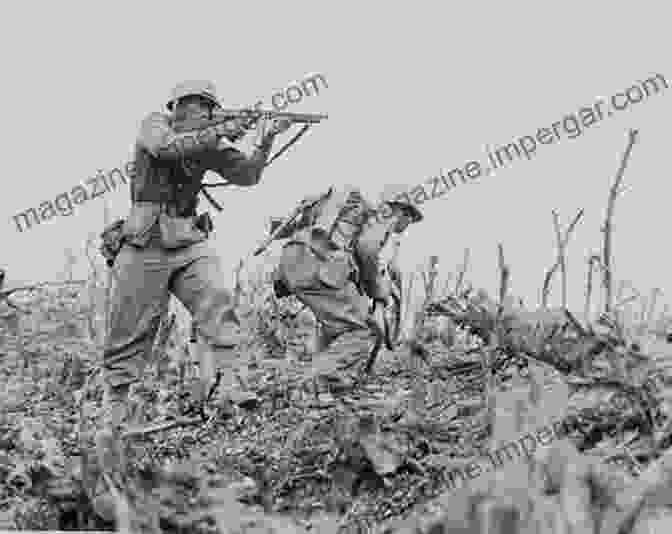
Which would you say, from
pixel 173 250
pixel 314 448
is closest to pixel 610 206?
pixel 314 448

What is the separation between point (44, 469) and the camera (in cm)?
303

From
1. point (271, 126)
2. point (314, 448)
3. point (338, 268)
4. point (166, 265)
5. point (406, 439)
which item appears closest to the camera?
point (406, 439)

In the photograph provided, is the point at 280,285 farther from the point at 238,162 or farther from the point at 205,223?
the point at 238,162

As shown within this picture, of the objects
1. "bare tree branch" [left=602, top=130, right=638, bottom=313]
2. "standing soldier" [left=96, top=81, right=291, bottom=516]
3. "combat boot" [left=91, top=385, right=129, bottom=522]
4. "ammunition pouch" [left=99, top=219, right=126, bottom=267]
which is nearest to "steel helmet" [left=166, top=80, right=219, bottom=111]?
"standing soldier" [left=96, top=81, right=291, bottom=516]

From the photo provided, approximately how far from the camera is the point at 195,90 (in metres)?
5.11

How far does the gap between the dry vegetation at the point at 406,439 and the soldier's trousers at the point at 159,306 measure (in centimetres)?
27

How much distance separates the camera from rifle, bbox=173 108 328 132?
5.11 meters

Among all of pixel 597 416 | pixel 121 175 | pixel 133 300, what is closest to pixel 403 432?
pixel 597 416

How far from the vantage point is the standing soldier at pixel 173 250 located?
4953mm

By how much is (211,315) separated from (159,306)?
0.37 m

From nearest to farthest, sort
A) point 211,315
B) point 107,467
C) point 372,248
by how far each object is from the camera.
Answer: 1. point 107,467
2. point 211,315
3. point 372,248

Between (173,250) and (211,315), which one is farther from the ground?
(173,250)

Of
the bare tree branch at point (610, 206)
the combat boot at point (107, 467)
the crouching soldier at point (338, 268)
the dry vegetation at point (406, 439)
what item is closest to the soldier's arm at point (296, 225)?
the crouching soldier at point (338, 268)

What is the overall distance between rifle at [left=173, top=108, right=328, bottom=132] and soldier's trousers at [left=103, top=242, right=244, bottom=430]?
68 cm
